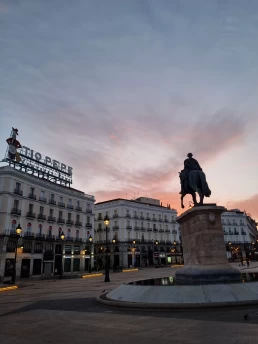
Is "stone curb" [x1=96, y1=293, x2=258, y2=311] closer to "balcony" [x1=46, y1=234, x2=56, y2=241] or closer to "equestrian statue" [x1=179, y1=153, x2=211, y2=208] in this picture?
"equestrian statue" [x1=179, y1=153, x2=211, y2=208]

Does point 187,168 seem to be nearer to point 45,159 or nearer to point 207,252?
point 207,252

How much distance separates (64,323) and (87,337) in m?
2.15

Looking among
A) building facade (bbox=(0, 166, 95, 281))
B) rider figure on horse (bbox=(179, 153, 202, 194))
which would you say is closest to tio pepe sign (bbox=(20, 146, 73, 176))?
building facade (bbox=(0, 166, 95, 281))

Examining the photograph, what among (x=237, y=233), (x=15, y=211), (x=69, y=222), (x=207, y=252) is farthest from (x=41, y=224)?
(x=237, y=233)

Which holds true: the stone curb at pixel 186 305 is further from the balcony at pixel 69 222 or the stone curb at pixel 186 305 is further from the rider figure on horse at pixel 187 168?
the balcony at pixel 69 222

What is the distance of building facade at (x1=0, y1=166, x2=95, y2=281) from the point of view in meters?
41.5

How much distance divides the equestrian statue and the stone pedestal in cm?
100

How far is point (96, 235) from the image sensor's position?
7350 cm

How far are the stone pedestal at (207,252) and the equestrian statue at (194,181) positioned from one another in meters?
1.00

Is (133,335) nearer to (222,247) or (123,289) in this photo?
(123,289)

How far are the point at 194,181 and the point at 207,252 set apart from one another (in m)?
3.69

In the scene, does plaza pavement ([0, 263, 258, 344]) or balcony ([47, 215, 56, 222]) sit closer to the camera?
plaza pavement ([0, 263, 258, 344])

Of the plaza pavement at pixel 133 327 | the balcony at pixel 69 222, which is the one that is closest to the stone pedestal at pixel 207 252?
the plaza pavement at pixel 133 327

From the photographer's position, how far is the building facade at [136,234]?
6888 cm
